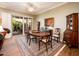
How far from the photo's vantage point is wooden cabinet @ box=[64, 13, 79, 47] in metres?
3.14

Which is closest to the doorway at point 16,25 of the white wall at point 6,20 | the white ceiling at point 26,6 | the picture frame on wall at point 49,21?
the white wall at point 6,20

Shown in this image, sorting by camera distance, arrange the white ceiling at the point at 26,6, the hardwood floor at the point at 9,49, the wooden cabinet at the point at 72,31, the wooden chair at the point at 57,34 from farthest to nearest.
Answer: the wooden cabinet at the point at 72,31 → the wooden chair at the point at 57,34 → the hardwood floor at the point at 9,49 → the white ceiling at the point at 26,6

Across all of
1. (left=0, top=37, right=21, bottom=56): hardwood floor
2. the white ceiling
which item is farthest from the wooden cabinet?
(left=0, top=37, right=21, bottom=56): hardwood floor

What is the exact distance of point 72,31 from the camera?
137 inches

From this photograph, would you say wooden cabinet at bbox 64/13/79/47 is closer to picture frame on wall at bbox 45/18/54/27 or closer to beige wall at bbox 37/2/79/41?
beige wall at bbox 37/2/79/41

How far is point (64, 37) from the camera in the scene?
3.11m

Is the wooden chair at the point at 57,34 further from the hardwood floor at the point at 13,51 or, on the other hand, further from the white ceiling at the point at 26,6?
the white ceiling at the point at 26,6

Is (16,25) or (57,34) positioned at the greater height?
(16,25)

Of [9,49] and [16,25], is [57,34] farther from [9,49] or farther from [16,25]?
[9,49]

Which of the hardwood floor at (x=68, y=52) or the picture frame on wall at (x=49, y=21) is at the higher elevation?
the picture frame on wall at (x=49, y=21)

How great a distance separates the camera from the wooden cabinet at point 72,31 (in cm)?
314

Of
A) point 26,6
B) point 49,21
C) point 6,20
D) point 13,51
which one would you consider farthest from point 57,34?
point 6,20

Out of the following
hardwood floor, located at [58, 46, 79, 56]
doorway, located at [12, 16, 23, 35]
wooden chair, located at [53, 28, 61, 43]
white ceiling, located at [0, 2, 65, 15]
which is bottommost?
hardwood floor, located at [58, 46, 79, 56]

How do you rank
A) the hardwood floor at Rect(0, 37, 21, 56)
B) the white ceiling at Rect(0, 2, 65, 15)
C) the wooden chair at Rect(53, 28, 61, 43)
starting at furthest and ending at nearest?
the wooden chair at Rect(53, 28, 61, 43) < the hardwood floor at Rect(0, 37, 21, 56) < the white ceiling at Rect(0, 2, 65, 15)
